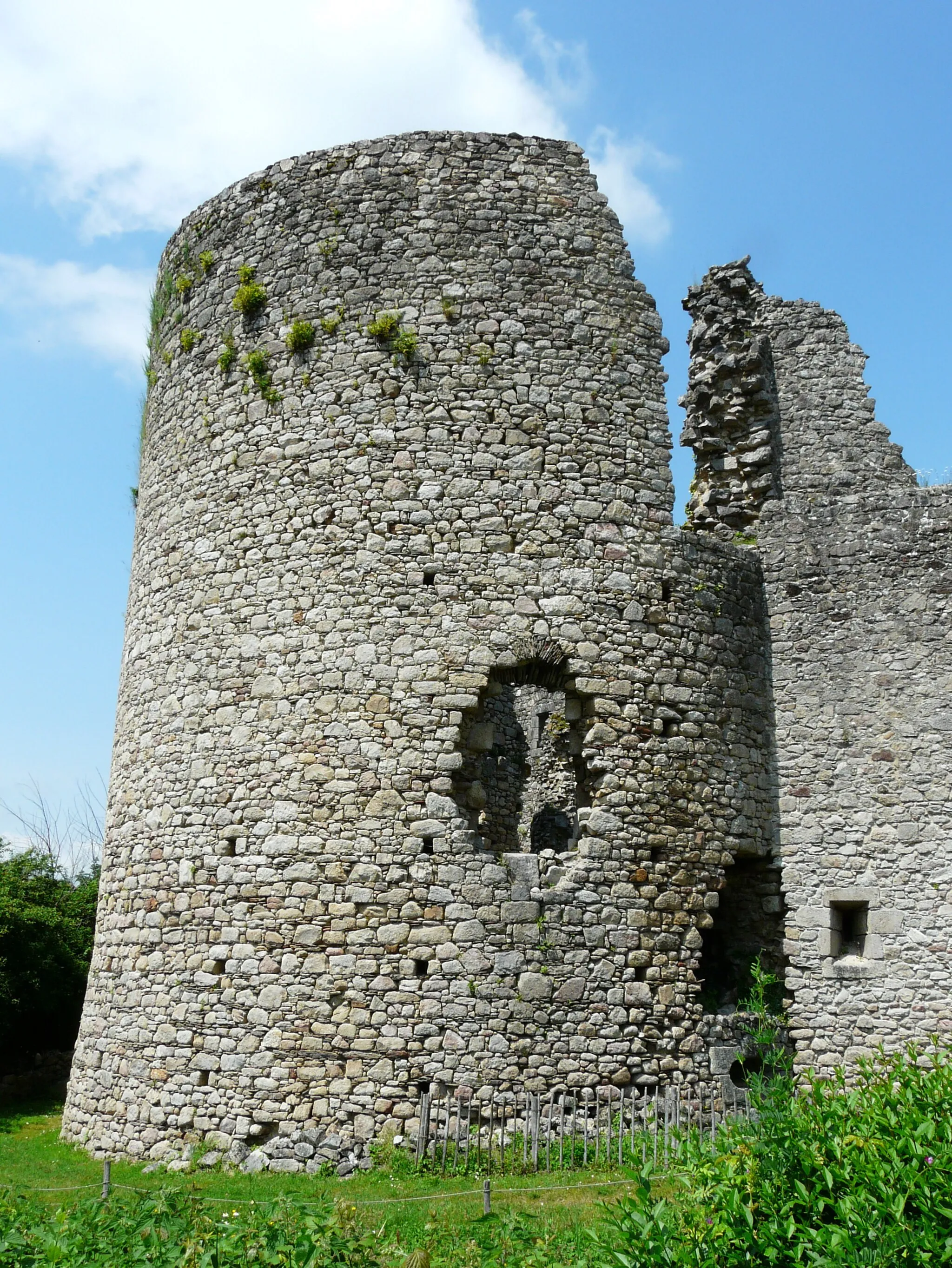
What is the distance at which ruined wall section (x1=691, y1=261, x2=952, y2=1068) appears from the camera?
36.1ft

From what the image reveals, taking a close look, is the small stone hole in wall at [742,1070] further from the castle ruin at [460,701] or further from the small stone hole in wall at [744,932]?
the small stone hole in wall at [744,932]

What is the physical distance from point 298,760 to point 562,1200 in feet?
14.8

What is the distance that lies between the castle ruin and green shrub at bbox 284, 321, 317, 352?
0.05m

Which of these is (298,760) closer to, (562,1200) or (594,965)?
(594,965)

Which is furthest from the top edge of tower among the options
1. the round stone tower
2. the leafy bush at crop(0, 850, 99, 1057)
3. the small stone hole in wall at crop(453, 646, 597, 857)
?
the leafy bush at crop(0, 850, 99, 1057)

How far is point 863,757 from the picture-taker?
11.7 m

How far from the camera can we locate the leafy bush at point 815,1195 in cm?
462

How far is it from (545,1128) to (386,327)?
25.8ft

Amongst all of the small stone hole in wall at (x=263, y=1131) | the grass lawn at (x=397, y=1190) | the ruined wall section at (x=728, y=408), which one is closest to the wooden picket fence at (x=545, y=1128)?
the grass lawn at (x=397, y=1190)

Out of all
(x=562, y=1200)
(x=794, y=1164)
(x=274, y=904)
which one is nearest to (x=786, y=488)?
(x=274, y=904)

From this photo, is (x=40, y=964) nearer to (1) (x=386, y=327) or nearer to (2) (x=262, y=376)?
(2) (x=262, y=376)

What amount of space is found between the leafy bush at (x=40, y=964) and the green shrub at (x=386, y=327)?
11.3 meters

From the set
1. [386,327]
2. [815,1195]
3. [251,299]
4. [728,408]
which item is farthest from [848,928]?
[251,299]

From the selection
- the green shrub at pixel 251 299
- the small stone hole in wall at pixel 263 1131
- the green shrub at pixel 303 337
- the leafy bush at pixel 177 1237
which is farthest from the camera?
the green shrub at pixel 251 299
